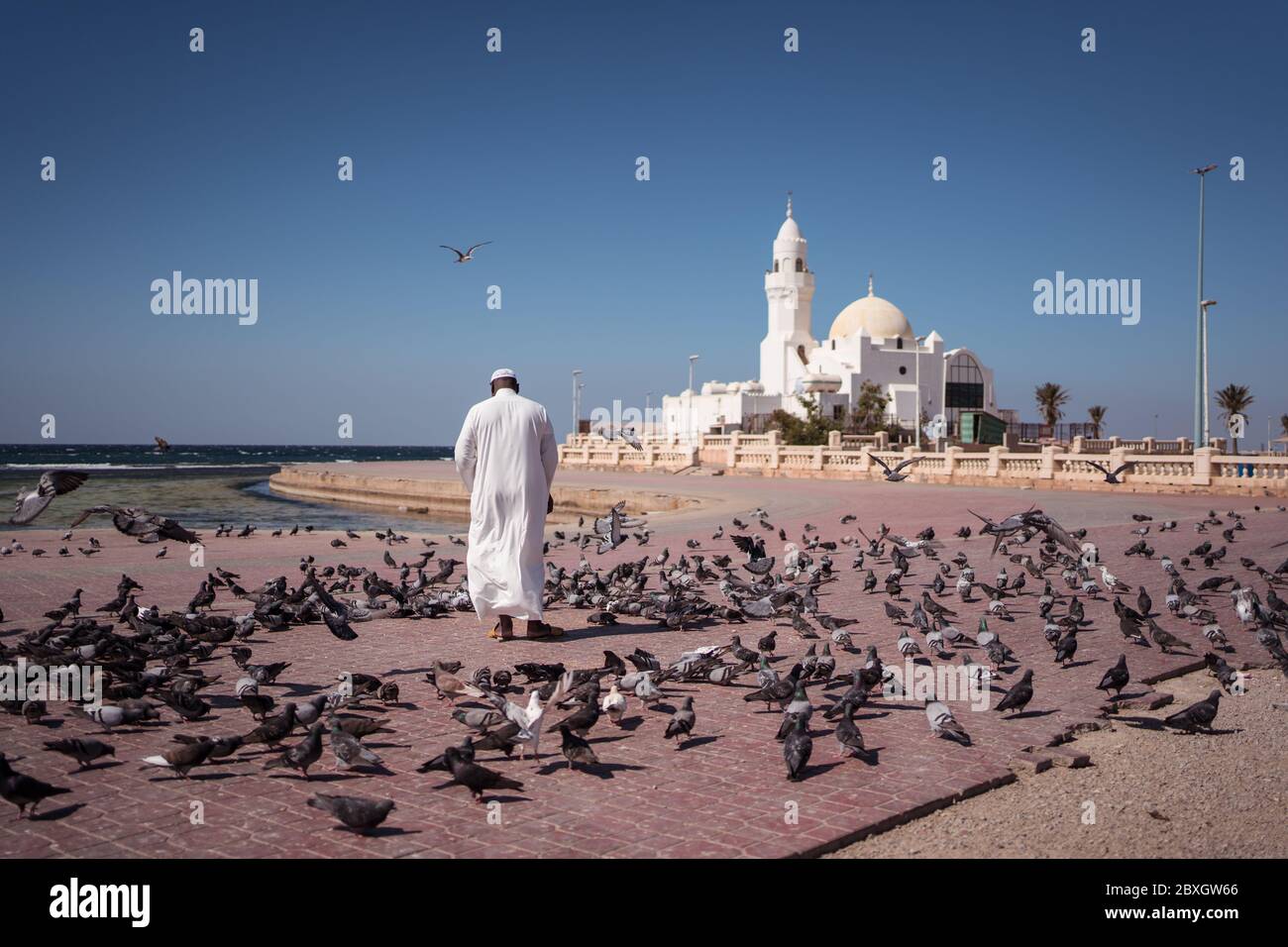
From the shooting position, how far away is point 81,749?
476 centimetres

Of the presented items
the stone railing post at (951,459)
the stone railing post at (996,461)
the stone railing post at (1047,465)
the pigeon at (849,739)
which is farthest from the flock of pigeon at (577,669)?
the stone railing post at (951,459)

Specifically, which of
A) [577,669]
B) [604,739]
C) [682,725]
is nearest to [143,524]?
[577,669]

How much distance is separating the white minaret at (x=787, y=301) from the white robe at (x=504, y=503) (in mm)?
80372

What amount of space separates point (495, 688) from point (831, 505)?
2116 cm

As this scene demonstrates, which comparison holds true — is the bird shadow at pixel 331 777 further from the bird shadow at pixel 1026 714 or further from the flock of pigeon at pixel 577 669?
the bird shadow at pixel 1026 714

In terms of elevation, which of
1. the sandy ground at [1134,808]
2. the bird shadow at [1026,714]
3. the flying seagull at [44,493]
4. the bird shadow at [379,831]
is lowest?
the sandy ground at [1134,808]

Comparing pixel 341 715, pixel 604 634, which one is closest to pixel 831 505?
pixel 604 634

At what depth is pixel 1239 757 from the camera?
5254 millimetres

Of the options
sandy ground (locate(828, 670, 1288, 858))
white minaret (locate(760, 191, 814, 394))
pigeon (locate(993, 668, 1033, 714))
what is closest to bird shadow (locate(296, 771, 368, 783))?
sandy ground (locate(828, 670, 1288, 858))

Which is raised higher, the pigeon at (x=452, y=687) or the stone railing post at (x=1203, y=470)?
the stone railing post at (x=1203, y=470)

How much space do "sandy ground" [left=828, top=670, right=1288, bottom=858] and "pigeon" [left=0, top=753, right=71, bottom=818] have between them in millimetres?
3498

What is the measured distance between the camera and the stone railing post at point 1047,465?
34.7m

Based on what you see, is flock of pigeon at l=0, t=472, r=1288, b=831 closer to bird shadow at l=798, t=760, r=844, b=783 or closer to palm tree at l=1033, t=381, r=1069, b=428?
bird shadow at l=798, t=760, r=844, b=783

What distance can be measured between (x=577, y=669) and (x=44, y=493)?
4911 millimetres
